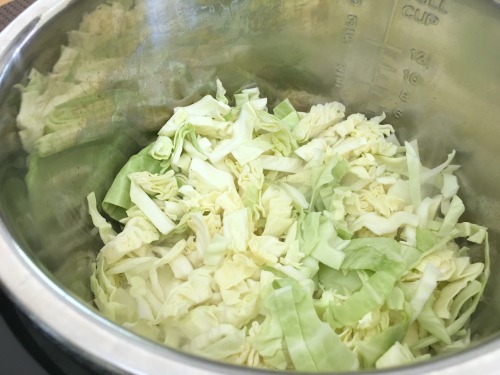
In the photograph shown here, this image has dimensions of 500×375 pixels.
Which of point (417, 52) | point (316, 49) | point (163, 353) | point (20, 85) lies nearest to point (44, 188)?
point (20, 85)

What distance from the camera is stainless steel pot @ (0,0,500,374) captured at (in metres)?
0.79

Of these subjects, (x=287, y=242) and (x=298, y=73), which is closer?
(x=287, y=242)

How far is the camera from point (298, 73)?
112 cm

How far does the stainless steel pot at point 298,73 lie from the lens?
0.79 metres

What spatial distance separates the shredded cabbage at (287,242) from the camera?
2.60 feet

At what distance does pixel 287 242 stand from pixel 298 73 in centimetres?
37

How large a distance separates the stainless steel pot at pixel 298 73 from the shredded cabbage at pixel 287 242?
0.12 ft

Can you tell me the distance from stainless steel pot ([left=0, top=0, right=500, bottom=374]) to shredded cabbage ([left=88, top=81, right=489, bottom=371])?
1.4 inches

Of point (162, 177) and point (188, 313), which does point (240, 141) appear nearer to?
point (162, 177)

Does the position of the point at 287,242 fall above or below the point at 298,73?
below

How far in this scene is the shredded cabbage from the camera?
794 millimetres

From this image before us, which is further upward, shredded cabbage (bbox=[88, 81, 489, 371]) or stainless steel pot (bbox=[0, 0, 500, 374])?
stainless steel pot (bbox=[0, 0, 500, 374])

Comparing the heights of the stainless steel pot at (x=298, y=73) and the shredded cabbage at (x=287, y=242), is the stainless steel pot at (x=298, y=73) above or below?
above

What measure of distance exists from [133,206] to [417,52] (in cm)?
57
